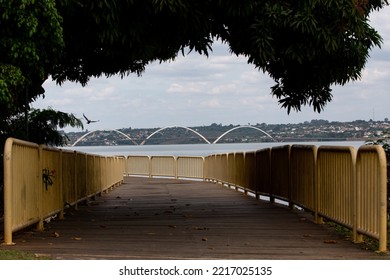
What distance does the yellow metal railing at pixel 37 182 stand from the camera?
10758 millimetres

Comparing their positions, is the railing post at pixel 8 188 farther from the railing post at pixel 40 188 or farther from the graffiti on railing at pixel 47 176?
the graffiti on railing at pixel 47 176

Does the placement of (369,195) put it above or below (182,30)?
below

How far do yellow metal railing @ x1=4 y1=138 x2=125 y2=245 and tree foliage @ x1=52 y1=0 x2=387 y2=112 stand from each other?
218 centimetres

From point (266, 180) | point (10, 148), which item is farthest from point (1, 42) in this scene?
point (266, 180)

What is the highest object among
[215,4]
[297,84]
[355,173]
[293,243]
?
[215,4]

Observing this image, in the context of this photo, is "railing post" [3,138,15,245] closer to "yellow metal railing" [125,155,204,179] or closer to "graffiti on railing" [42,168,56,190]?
"graffiti on railing" [42,168,56,190]

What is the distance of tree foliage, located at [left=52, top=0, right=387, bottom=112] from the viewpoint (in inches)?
557

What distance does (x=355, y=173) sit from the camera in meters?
10.7

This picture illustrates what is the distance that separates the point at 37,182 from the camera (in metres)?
12.6

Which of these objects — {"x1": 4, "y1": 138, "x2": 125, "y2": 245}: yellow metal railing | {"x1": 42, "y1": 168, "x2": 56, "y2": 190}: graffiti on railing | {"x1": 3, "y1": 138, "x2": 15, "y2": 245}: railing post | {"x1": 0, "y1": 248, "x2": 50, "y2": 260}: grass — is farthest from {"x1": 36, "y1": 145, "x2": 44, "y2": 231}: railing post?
{"x1": 0, "y1": 248, "x2": 50, "y2": 260}: grass

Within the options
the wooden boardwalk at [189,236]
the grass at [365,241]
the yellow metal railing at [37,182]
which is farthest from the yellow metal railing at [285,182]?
the wooden boardwalk at [189,236]

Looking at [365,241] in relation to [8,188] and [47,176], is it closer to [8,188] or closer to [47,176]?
[8,188]

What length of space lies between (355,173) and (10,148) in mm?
4177

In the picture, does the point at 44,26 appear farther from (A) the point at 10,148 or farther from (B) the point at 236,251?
(B) the point at 236,251
